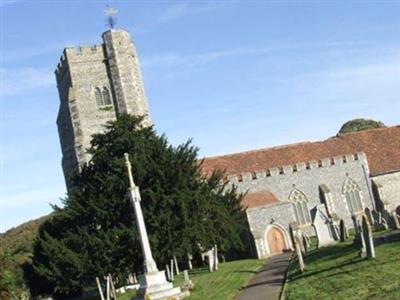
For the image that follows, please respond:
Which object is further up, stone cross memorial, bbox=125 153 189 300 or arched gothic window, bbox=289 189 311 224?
arched gothic window, bbox=289 189 311 224

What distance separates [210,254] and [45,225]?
10431mm

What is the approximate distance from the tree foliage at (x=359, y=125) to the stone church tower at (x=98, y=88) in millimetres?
36010

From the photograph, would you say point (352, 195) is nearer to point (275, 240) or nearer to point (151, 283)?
point (275, 240)

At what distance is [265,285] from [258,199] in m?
16.6

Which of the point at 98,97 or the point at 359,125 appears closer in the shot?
the point at 98,97

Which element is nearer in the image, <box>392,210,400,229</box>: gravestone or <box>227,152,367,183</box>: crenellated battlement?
<box>392,210,400,229</box>: gravestone

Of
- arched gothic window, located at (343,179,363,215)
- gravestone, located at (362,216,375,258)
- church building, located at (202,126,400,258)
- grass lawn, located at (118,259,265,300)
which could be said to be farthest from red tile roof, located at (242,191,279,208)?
gravestone, located at (362,216,375,258)

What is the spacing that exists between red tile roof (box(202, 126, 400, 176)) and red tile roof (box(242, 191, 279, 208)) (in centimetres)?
306

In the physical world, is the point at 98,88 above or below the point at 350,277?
above

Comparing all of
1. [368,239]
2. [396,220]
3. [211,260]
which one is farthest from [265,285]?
[211,260]

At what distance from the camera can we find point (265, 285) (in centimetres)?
1825

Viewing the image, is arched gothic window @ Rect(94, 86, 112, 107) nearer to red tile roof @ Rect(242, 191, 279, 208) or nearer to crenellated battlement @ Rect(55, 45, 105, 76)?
crenellated battlement @ Rect(55, 45, 105, 76)

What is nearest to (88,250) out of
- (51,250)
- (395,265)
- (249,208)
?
(51,250)

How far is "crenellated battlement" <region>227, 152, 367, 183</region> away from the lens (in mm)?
37156
